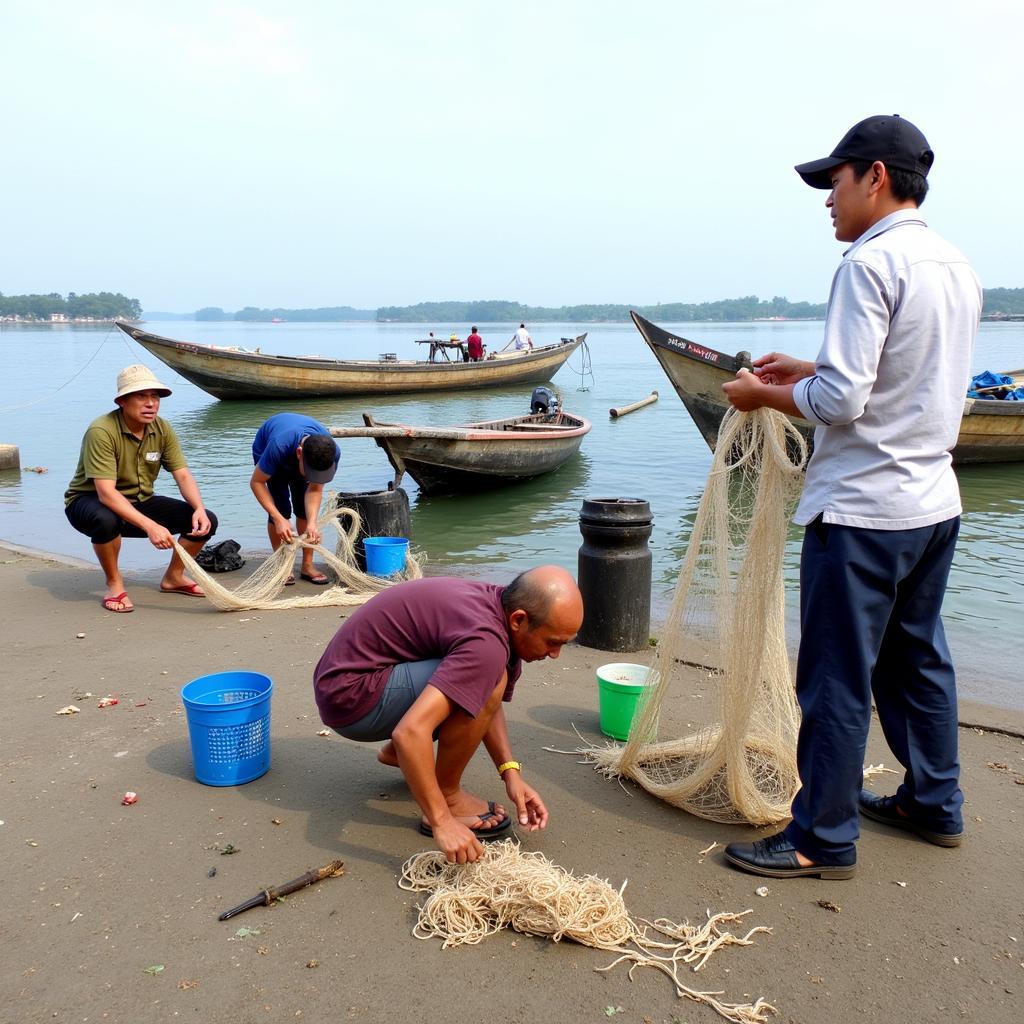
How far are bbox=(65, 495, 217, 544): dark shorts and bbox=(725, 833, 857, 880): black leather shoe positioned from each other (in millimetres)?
4362

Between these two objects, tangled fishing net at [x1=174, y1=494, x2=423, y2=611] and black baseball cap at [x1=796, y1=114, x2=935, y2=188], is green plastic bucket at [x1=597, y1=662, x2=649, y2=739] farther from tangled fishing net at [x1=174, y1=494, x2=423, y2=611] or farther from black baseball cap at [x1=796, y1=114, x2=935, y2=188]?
tangled fishing net at [x1=174, y1=494, x2=423, y2=611]

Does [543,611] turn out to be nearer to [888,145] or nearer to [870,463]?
[870,463]

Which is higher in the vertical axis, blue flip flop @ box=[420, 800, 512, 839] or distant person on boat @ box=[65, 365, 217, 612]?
distant person on boat @ box=[65, 365, 217, 612]

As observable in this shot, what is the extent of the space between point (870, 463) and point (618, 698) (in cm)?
176

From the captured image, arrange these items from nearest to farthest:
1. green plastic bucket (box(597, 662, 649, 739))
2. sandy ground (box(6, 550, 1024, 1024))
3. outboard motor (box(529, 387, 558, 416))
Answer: sandy ground (box(6, 550, 1024, 1024))
green plastic bucket (box(597, 662, 649, 739))
outboard motor (box(529, 387, 558, 416))

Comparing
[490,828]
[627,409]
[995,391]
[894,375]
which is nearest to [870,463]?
[894,375]

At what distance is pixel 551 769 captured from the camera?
11.8 feet

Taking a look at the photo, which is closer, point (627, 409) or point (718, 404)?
point (718, 404)

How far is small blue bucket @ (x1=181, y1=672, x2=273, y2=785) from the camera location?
323cm

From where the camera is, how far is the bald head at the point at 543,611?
8.48 feet

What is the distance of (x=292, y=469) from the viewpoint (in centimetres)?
636

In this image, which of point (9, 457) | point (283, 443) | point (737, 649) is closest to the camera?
point (737, 649)

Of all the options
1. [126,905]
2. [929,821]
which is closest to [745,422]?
[929,821]

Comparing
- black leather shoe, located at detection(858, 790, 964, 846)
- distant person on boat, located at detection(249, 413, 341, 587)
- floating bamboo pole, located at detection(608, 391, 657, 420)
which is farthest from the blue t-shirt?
floating bamboo pole, located at detection(608, 391, 657, 420)
